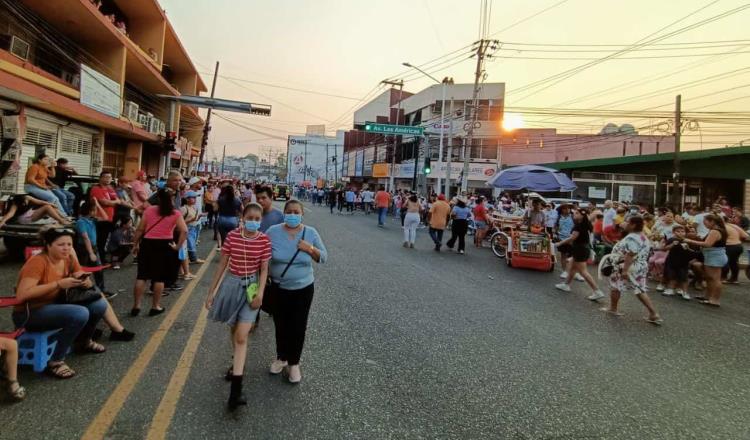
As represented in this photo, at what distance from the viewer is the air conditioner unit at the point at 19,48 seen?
11609mm

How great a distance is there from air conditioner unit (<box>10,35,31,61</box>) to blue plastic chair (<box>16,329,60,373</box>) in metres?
11.7

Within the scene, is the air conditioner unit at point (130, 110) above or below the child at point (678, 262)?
above

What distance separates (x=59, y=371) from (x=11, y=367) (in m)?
0.44

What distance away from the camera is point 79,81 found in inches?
532

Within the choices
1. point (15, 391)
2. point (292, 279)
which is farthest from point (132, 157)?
point (292, 279)

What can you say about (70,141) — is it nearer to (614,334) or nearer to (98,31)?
(98,31)

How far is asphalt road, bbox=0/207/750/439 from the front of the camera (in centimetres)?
315

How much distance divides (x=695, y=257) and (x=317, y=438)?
31.5ft

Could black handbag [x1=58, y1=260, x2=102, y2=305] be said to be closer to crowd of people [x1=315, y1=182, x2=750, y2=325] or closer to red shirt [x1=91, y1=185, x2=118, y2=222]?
red shirt [x1=91, y1=185, x2=118, y2=222]

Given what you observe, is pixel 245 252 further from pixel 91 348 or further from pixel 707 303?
pixel 707 303

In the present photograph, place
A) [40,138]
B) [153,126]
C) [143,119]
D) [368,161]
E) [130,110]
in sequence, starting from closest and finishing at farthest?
1. [40,138]
2. [130,110]
3. [143,119]
4. [153,126]
5. [368,161]

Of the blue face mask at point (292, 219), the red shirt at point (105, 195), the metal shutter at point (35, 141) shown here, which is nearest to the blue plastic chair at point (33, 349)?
the blue face mask at point (292, 219)

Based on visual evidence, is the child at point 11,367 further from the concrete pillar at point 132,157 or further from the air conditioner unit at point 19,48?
the concrete pillar at point 132,157

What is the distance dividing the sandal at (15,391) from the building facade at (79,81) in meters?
8.68
